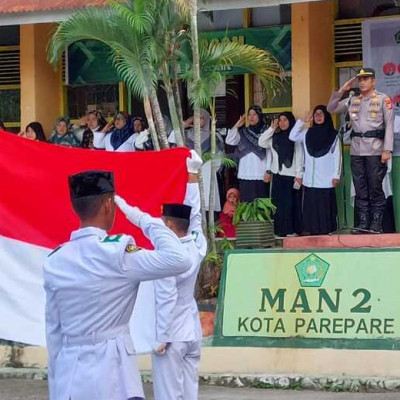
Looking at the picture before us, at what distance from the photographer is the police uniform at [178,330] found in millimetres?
7625

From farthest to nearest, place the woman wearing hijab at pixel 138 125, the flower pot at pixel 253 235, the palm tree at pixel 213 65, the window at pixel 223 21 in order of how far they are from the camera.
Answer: the window at pixel 223 21 → the woman wearing hijab at pixel 138 125 → the flower pot at pixel 253 235 → the palm tree at pixel 213 65

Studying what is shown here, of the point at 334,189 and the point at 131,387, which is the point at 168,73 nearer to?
the point at 334,189

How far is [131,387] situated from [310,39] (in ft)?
31.5

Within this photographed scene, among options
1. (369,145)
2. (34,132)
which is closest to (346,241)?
(369,145)

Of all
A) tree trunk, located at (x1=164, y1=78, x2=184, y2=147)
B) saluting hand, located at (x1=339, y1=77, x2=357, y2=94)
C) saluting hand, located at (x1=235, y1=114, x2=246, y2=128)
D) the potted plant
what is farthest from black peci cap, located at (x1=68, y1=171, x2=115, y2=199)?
saluting hand, located at (x1=235, y1=114, x2=246, y2=128)

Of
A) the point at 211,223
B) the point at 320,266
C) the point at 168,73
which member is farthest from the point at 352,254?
the point at 168,73

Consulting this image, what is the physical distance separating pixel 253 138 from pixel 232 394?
4.65 m

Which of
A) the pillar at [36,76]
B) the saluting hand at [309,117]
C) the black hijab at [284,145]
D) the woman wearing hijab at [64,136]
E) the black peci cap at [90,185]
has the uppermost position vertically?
the pillar at [36,76]

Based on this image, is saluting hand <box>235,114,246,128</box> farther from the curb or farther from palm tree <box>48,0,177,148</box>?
the curb

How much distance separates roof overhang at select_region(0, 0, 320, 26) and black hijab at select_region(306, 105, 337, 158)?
1.57 m

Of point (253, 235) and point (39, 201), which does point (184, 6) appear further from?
point (39, 201)

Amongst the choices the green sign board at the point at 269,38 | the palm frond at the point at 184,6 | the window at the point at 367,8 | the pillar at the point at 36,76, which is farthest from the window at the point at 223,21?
the palm frond at the point at 184,6

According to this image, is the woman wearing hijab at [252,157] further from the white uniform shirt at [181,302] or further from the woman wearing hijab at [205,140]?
the white uniform shirt at [181,302]

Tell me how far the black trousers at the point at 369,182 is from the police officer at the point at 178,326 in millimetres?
4959
